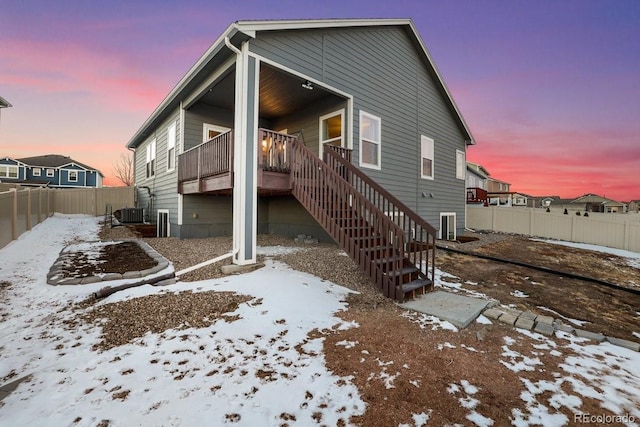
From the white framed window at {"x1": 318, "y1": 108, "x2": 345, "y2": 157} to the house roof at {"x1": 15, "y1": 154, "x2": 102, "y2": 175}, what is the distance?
41.6 metres

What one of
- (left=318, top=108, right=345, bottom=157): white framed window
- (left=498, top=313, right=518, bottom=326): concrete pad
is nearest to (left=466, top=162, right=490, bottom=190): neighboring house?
(left=318, top=108, right=345, bottom=157): white framed window

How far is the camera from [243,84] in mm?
5852

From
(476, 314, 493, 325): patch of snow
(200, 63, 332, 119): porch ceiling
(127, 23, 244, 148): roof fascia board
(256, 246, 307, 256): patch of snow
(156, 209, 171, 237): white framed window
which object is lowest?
(476, 314, 493, 325): patch of snow

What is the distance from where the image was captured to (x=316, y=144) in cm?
901

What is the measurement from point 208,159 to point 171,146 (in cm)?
418

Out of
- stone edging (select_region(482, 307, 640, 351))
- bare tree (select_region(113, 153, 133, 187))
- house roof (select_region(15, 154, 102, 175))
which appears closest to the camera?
stone edging (select_region(482, 307, 640, 351))

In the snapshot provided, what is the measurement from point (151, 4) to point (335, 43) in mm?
6692

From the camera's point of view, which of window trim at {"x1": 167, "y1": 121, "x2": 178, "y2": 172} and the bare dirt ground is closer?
the bare dirt ground

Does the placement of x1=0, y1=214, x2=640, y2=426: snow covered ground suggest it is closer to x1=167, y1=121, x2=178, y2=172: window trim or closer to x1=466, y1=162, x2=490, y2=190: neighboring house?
x1=167, y1=121, x2=178, y2=172: window trim

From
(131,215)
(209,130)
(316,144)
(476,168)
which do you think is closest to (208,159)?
(209,130)

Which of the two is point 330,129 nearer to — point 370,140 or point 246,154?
point 370,140

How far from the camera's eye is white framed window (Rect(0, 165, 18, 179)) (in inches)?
1216

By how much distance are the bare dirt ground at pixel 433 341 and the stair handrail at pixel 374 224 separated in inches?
13.9

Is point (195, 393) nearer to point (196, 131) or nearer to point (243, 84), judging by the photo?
point (243, 84)
